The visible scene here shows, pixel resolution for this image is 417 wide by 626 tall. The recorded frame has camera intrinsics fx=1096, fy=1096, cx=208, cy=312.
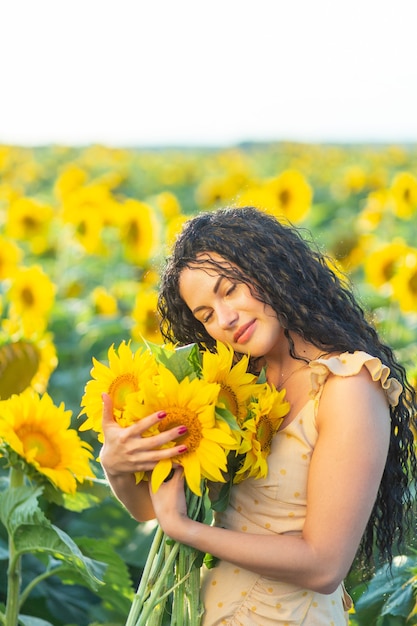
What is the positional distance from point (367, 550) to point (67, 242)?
3.59 m

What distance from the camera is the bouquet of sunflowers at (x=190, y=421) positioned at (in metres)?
1.57

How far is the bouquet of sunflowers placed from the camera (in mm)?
1568

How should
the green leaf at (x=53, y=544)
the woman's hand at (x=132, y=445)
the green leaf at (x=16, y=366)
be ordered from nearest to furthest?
the woman's hand at (x=132, y=445), the green leaf at (x=53, y=544), the green leaf at (x=16, y=366)

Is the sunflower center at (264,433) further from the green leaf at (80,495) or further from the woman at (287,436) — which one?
the green leaf at (80,495)

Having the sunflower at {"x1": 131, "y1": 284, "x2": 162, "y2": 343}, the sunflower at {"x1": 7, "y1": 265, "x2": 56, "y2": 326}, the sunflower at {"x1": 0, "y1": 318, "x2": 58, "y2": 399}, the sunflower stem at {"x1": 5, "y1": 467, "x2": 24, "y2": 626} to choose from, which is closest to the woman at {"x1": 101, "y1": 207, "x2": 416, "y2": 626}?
the sunflower stem at {"x1": 5, "y1": 467, "x2": 24, "y2": 626}

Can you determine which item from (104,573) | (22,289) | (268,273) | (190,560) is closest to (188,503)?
(190,560)

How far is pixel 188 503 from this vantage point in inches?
65.2

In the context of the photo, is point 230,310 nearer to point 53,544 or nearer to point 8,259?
point 53,544

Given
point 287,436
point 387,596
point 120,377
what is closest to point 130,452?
point 120,377

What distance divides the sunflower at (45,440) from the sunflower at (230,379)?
1.65 feet

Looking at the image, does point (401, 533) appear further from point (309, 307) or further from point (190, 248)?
point (190, 248)

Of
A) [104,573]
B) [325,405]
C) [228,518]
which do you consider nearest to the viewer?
[325,405]

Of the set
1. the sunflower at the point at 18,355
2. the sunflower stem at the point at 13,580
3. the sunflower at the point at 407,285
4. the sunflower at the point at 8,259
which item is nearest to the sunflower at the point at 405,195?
the sunflower at the point at 407,285

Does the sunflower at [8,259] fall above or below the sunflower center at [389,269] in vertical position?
below
